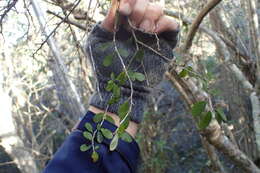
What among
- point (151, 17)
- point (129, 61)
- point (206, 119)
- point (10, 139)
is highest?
point (151, 17)

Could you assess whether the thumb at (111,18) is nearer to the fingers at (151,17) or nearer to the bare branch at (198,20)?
the fingers at (151,17)

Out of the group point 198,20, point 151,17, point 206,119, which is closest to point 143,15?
point 151,17

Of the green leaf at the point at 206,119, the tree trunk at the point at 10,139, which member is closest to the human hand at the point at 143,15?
the green leaf at the point at 206,119

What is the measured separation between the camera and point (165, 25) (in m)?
0.87

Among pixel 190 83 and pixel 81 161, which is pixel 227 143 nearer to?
pixel 190 83

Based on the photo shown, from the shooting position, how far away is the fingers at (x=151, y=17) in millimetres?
823

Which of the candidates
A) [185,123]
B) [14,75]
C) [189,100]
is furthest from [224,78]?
[14,75]

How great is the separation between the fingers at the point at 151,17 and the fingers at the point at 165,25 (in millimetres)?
15

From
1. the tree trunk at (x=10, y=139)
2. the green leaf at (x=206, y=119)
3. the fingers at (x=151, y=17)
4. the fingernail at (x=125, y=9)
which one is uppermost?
the fingernail at (x=125, y=9)

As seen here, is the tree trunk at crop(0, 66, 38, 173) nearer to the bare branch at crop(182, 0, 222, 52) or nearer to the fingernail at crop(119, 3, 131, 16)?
the bare branch at crop(182, 0, 222, 52)

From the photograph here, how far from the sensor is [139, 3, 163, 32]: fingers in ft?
2.70

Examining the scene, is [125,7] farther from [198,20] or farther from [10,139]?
[10,139]

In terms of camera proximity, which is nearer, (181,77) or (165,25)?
(181,77)

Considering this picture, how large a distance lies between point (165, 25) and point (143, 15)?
8 cm
